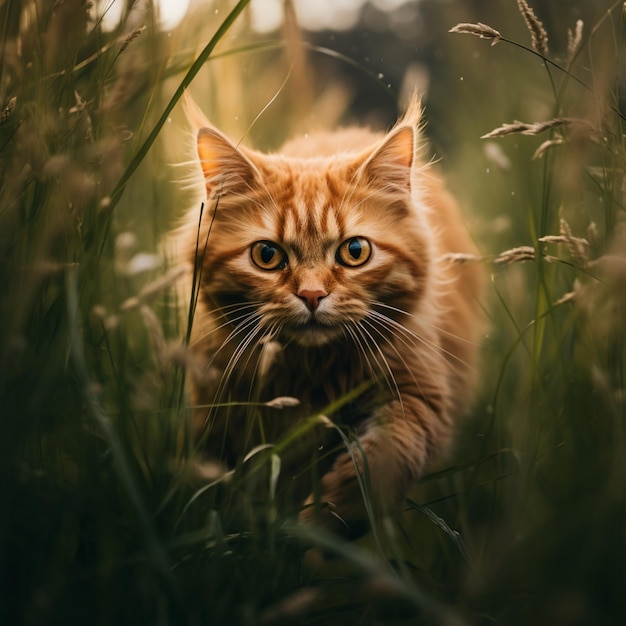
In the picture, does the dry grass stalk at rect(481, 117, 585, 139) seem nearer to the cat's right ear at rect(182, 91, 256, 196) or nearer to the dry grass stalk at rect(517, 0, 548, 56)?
the dry grass stalk at rect(517, 0, 548, 56)

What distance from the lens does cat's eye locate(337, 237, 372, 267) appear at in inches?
65.8

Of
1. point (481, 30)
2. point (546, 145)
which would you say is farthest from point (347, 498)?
point (481, 30)

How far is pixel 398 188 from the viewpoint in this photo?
→ 1812 mm

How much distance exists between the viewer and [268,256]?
168cm

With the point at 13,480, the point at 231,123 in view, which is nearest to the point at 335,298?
the point at 13,480

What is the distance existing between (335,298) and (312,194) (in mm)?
309

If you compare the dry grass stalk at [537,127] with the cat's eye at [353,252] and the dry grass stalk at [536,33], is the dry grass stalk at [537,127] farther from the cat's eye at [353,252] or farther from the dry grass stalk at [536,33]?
the cat's eye at [353,252]

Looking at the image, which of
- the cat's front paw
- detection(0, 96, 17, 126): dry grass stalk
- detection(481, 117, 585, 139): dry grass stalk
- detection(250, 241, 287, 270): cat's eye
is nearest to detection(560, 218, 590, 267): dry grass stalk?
detection(481, 117, 585, 139): dry grass stalk

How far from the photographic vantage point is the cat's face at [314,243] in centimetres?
159

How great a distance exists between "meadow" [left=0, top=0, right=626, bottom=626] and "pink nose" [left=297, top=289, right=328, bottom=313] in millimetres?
327

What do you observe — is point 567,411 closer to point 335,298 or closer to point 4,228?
point 335,298

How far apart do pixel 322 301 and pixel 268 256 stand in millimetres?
215

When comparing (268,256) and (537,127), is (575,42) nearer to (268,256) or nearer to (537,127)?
(537,127)

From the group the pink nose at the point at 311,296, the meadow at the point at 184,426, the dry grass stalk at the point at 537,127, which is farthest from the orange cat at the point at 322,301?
the dry grass stalk at the point at 537,127
